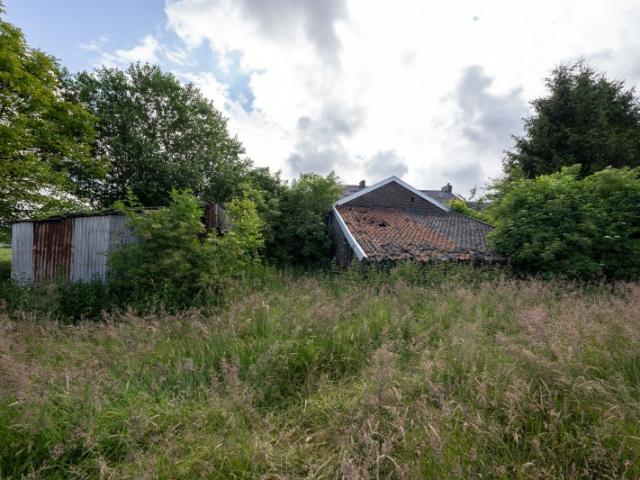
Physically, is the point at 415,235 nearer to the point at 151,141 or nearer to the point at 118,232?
the point at 118,232

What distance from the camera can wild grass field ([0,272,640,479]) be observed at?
1777 millimetres

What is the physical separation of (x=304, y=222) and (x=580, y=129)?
16.6 m

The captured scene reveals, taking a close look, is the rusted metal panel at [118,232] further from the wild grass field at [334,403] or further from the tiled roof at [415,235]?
the tiled roof at [415,235]

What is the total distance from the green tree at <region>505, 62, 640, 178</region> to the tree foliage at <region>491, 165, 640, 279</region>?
22.5 feet

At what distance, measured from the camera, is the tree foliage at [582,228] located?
28.2 ft

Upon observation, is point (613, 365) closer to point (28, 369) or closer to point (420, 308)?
point (420, 308)

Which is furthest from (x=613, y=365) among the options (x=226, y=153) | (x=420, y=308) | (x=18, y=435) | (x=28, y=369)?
(x=226, y=153)

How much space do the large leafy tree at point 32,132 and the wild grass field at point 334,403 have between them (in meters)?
9.33

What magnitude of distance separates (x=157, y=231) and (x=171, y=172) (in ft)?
39.5

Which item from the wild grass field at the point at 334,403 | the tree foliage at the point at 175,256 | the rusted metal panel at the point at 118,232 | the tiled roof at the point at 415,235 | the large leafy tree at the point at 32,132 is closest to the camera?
the wild grass field at the point at 334,403

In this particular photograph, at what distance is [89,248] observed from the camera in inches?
303

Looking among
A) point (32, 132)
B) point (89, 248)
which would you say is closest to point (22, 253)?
point (89, 248)

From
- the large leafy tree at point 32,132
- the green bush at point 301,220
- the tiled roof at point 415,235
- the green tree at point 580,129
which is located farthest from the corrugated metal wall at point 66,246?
the green tree at point 580,129

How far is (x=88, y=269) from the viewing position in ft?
25.4
